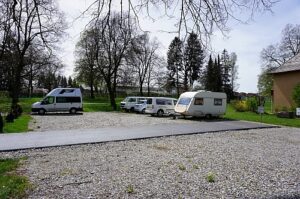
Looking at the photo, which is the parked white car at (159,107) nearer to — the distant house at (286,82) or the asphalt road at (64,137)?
the distant house at (286,82)

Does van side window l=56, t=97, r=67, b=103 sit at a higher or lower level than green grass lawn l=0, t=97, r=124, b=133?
higher

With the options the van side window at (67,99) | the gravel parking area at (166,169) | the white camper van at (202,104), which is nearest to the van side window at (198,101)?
the white camper van at (202,104)

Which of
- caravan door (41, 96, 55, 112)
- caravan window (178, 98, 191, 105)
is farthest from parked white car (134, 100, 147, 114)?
caravan door (41, 96, 55, 112)

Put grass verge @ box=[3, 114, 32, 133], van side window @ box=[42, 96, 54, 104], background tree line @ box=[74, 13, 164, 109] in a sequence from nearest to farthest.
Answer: background tree line @ box=[74, 13, 164, 109]
grass verge @ box=[3, 114, 32, 133]
van side window @ box=[42, 96, 54, 104]

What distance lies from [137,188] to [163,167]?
2.51m

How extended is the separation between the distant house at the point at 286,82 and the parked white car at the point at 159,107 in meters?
11.8

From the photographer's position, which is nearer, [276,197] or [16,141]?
[276,197]

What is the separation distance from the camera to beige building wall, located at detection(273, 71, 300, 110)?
37406mm

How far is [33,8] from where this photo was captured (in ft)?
15.6

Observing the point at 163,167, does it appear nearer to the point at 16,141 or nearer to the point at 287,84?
the point at 16,141

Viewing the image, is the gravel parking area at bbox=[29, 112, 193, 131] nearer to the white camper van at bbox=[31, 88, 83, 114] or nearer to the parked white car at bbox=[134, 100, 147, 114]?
the white camper van at bbox=[31, 88, 83, 114]

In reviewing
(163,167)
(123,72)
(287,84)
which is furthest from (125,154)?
(123,72)

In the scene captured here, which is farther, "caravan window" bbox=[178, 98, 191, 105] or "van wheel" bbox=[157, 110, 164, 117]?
"van wheel" bbox=[157, 110, 164, 117]

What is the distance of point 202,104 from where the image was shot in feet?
105
